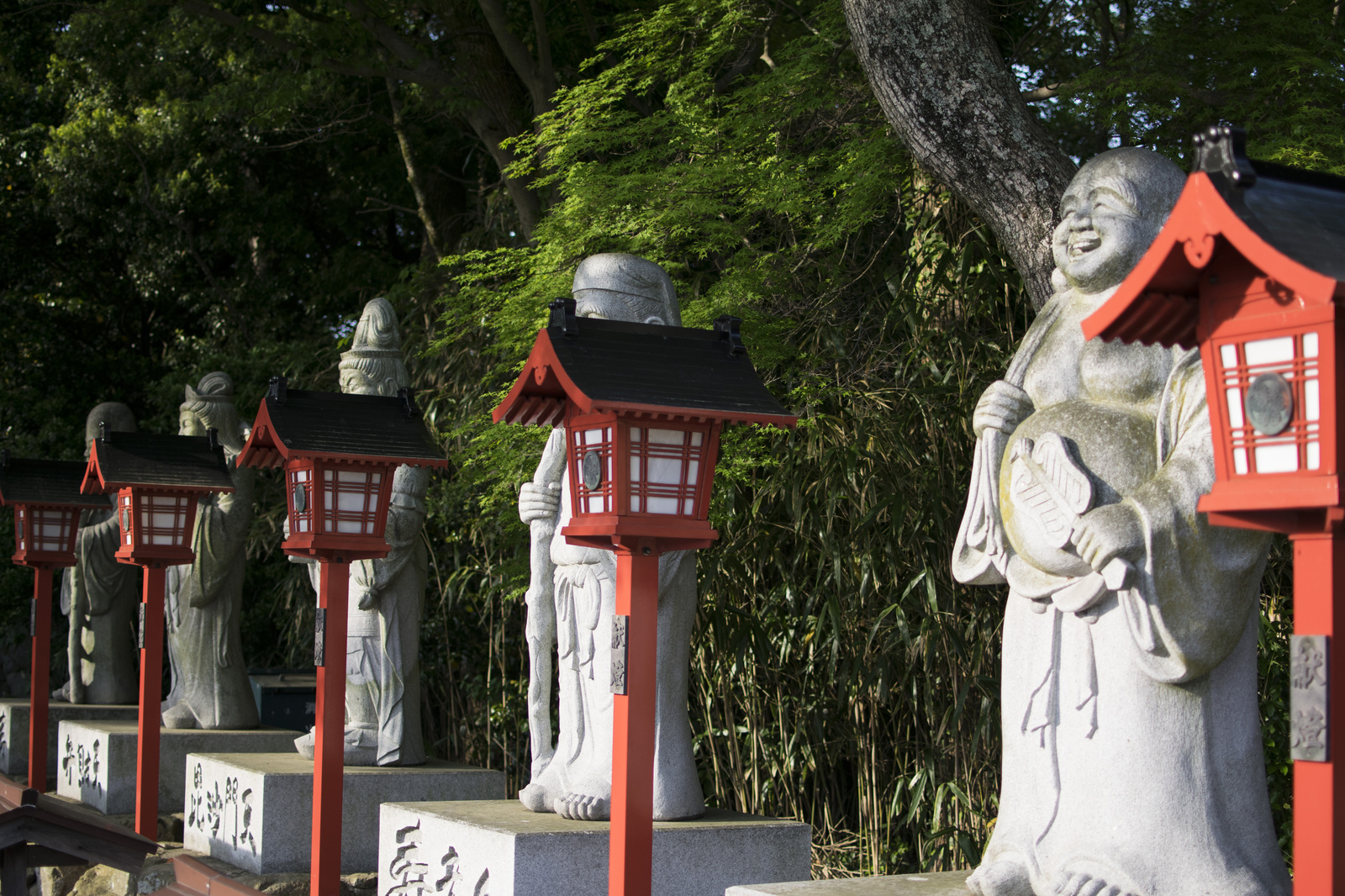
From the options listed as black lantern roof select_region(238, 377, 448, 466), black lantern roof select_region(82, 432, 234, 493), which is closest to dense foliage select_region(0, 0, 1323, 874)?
black lantern roof select_region(82, 432, 234, 493)

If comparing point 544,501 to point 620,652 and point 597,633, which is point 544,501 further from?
point 620,652

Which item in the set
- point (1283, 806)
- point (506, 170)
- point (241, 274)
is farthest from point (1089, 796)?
point (241, 274)

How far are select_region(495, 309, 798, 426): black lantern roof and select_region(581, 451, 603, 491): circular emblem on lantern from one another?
165 millimetres

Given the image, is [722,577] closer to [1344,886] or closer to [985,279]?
[985,279]

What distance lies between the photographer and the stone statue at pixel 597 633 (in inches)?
169

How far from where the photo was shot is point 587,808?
4168mm

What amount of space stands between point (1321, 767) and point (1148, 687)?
90 cm

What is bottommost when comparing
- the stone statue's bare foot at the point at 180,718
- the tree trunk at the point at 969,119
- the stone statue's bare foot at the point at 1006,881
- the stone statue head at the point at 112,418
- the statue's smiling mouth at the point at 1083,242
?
the stone statue's bare foot at the point at 180,718

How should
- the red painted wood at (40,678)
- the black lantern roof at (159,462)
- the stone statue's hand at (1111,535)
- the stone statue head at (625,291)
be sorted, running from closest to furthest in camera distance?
the stone statue's hand at (1111,535)
the stone statue head at (625,291)
the black lantern roof at (159,462)
the red painted wood at (40,678)

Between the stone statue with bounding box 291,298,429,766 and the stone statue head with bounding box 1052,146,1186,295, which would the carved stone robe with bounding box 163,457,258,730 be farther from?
the stone statue head with bounding box 1052,146,1186,295

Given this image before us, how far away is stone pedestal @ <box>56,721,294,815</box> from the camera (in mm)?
6938

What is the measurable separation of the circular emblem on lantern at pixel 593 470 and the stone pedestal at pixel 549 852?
1.19 meters

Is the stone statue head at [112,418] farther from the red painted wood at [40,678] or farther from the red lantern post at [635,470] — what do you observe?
the red lantern post at [635,470]

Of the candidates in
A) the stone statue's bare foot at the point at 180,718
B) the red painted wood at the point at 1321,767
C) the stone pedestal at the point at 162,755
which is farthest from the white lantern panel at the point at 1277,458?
the stone statue's bare foot at the point at 180,718
